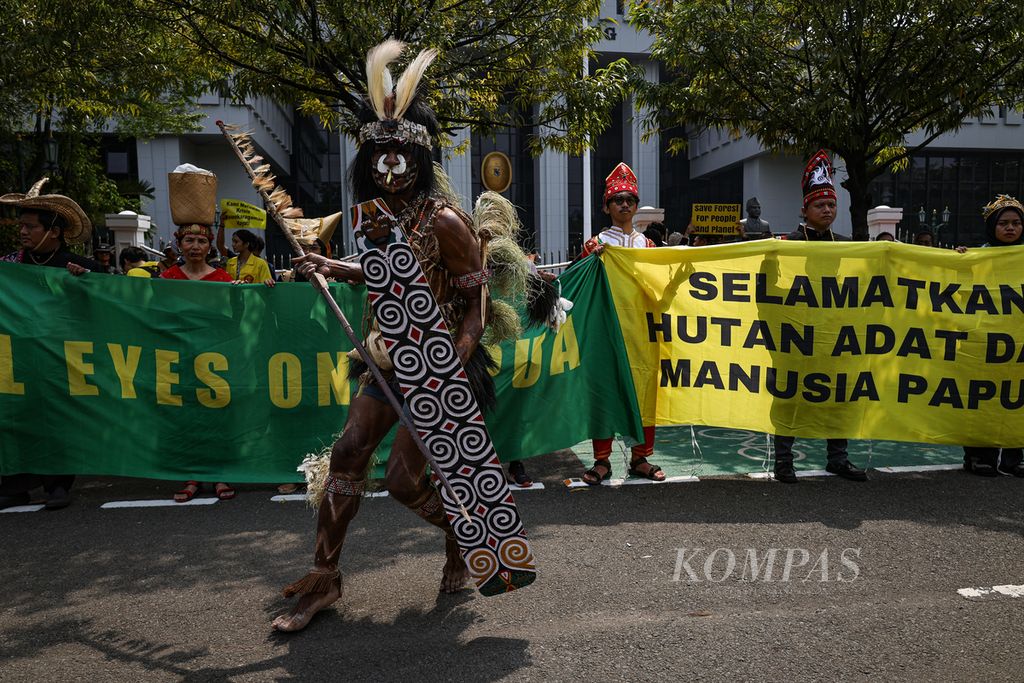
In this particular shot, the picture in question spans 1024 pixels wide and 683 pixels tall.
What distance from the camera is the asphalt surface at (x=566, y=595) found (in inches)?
120

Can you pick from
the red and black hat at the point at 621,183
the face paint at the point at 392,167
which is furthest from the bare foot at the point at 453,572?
the red and black hat at the point at 621,183

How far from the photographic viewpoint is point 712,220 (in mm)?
14688

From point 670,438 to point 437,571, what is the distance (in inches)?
154

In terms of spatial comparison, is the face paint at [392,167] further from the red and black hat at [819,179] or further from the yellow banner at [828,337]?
the red and black hat at [819,179]

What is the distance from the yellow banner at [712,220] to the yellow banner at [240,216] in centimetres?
908

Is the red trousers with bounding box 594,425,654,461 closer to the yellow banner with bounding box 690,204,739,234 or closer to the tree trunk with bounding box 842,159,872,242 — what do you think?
the tree trunk with bounding box 842,159,872,242

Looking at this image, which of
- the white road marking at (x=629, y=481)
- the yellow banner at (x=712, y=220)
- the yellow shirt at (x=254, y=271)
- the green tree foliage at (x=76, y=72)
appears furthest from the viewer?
the yellow banner at (x=712, y=220)

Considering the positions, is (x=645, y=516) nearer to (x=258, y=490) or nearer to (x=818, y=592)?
(x=818, y=592)

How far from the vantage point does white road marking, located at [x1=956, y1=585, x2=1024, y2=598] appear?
3.64 metres

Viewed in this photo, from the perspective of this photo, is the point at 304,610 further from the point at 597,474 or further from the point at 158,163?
the point at 158,163

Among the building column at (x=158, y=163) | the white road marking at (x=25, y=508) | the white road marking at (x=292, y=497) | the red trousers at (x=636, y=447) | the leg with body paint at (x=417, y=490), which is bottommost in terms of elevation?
the white road marking at (x=25, y=508)

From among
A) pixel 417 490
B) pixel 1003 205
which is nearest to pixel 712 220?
pixel 1003 205

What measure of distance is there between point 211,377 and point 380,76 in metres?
3.23

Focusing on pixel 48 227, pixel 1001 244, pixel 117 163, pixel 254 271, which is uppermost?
pixel 117 163
